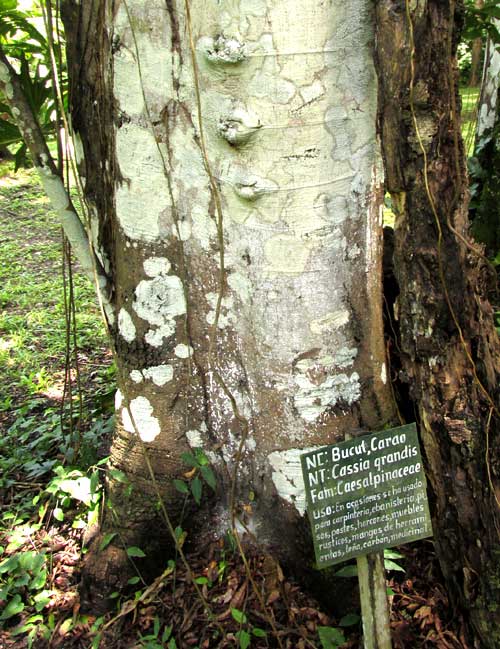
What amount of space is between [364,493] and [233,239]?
786mm

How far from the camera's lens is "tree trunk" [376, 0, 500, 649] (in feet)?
5.02

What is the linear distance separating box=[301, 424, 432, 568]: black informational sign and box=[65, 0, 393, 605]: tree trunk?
32 cm

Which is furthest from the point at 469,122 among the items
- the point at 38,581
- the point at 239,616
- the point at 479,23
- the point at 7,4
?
the point at 38,581

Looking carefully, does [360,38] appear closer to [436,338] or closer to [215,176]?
[215,176]

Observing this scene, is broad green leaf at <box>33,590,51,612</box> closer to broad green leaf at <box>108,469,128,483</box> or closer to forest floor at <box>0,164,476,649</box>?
forest floor at <box>0,164,476,649</box>

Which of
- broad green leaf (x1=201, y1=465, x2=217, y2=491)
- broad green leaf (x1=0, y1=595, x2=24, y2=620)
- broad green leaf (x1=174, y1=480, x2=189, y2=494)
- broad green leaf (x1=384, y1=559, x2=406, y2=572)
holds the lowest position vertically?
broad green leaf (x1=0, y1=595, x2=24, y2=620)

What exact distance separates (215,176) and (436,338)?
2.51 feet

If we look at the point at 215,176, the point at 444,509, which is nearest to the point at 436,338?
the point at 444,509

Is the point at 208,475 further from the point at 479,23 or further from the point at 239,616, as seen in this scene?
the point at 479,23

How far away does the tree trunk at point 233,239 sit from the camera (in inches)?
62.7

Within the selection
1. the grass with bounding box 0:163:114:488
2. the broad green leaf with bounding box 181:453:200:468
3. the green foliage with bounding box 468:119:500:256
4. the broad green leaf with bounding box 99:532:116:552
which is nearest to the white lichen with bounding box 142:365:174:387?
the broad green leaf with bounding box 181:453:200:468

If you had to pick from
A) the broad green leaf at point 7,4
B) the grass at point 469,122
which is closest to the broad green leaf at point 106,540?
the broad green leaf at point 7,4

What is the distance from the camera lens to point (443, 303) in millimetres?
1708

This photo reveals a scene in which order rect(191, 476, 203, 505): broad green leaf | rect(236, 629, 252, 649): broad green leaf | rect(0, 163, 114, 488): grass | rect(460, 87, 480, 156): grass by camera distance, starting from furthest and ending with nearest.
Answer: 1. rect(460, 87, 480, 156): grass
2. rect(0, 163, 114, 488): grass
3. rect(191, 476, 203, 505): broad green leaf
4. rect(236, 629, 252, 649): broad green leaf
